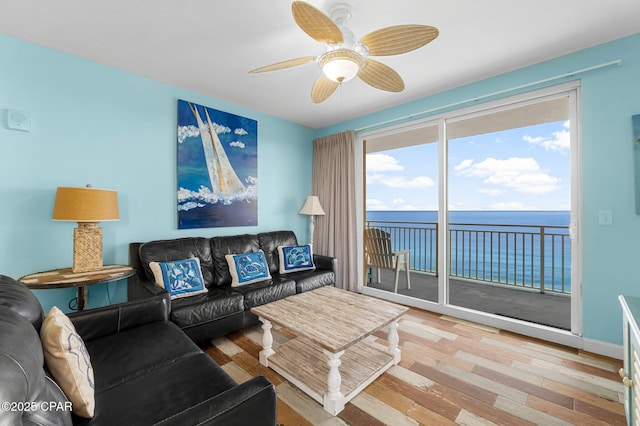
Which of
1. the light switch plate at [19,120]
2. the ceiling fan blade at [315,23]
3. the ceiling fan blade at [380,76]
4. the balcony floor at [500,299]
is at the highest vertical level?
the ceiling fan blade at [315,23]

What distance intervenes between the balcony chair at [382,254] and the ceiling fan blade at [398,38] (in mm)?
2666

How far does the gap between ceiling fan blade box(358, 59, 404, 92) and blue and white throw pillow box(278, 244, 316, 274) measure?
7.02 ft

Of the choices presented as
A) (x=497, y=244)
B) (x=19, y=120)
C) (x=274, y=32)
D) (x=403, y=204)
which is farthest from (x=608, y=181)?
(x=19, y=120)

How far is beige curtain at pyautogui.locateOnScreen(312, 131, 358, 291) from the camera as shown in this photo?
12.7ft

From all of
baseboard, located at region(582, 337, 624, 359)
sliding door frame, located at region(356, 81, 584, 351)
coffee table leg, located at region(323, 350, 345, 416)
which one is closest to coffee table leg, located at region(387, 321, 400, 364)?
coffee table leg, located at region(323, 350, 345, 416)

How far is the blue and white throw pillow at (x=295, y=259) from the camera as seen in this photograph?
11.0 feet

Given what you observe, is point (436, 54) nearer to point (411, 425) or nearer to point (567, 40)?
point (567, 40)

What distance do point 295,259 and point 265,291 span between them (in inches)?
30.2

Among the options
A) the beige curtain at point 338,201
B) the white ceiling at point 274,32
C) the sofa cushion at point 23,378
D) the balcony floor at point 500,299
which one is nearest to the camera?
the sofa cushion at point 23,378

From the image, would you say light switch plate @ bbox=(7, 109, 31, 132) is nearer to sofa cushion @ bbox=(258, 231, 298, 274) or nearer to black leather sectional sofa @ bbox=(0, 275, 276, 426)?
black leather sectional sofa @ bbox=(0, 275, 276, 426)

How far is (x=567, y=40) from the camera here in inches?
85.0

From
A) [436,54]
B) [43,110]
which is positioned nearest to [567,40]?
[436,54]

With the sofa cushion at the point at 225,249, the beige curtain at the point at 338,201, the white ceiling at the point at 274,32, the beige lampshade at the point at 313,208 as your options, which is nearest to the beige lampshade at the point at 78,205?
the sofa cushion at the point at 225,249

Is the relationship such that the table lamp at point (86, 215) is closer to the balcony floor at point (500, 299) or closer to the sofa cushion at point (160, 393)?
the sofa cushion at point (160, 393)
